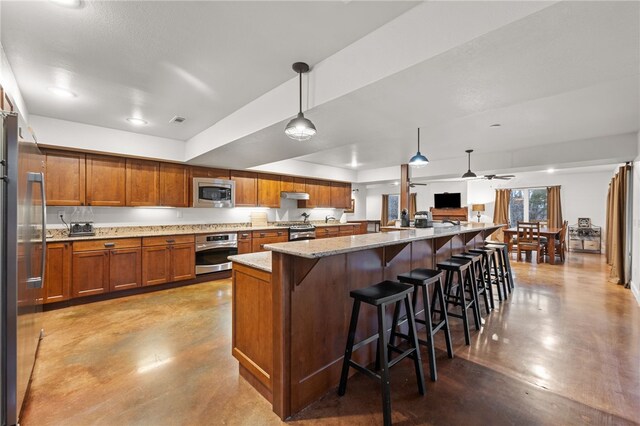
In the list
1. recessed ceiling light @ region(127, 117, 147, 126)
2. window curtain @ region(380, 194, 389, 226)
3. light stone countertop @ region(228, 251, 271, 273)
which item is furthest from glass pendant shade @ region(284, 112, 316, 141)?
window curtain @ region(380, 194, 389, 226)

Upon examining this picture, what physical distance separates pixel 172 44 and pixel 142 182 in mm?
3026

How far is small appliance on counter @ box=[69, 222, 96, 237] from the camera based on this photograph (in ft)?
12.5

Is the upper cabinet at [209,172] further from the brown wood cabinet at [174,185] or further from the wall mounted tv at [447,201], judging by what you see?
the wall mounted tv at [447,201]

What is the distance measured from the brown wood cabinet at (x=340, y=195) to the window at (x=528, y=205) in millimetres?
5967

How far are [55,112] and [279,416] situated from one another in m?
4.20

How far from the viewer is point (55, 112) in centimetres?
334

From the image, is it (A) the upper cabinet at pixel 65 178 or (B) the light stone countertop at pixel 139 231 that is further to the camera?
(B) the light stone countertop at pixel 139 231

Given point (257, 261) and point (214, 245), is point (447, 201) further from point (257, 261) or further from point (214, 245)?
point (257, 261)

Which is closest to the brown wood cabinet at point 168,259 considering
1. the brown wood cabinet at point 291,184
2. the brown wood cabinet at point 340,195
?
the brown wood cabinet at point 291,184

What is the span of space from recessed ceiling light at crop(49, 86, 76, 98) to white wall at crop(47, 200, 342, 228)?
74.6 inches

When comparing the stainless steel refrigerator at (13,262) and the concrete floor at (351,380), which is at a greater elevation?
the stainless steel refrigerator at (13,262)

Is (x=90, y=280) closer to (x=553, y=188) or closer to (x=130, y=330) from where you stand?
(x=130, y=330)

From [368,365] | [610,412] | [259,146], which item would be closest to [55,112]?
[259,146]

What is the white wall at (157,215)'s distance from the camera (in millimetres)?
4023
